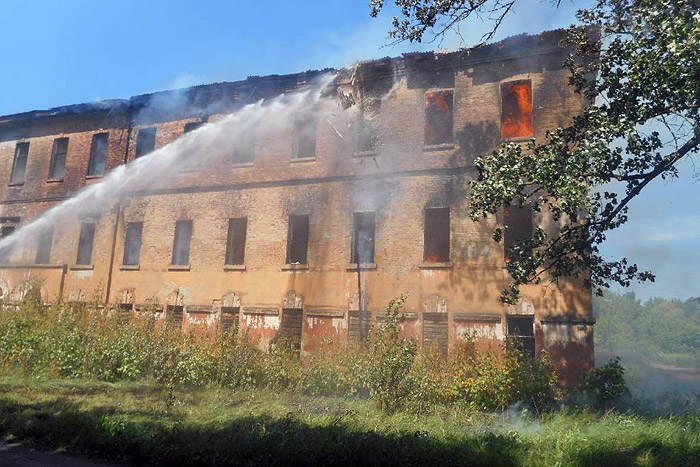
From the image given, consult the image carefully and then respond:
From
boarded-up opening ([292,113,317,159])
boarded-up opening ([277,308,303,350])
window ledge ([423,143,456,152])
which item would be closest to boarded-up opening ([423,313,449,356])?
boarded-up opening ([277,308,303,350])

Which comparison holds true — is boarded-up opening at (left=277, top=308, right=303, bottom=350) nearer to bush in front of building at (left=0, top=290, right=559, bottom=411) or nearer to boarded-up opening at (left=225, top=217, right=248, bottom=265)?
bush in front of building at (left=0, top=290, right=559, bottom=411)

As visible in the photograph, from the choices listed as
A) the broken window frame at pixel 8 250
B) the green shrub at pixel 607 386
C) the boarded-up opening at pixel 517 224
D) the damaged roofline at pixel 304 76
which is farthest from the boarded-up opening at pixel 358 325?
the broken window frame at pixel 8 250

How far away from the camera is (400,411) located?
9.40m

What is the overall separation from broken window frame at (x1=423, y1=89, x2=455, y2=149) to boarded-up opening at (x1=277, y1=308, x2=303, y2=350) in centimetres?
724

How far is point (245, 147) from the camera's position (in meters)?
18.9

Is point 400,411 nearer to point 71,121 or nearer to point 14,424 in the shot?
point 14,424

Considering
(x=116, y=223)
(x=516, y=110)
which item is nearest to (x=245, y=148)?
(x=116, y=223)

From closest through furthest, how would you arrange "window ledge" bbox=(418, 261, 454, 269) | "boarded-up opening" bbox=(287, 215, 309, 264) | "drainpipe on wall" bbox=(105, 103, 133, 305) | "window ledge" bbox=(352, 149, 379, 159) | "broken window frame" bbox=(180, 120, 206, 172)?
"window ledge" bbox=(418, 261, 454, 269) → "window ledge" bbox=(352, 149, 379, 159) → "boarded-up opening" bbox=(287, 215, 309, 264) → "broken window frame" bbox=(180, 120, 206, 172) → "drainpipe on wall" bbox=(105, 103, 133, 305)

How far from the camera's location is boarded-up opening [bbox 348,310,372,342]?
612 inches

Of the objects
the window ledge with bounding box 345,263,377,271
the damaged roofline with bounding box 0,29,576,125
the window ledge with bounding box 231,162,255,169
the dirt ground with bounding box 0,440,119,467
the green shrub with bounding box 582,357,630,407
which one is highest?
the damaged roofline with bounding box 0,29,576,125

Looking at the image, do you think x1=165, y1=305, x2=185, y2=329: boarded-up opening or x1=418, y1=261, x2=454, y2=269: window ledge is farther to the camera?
x1=165, y1=305, x2=185, y2=329: boarded-up opening

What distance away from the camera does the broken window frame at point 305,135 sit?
708 inches

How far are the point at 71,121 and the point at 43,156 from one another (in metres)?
2.21

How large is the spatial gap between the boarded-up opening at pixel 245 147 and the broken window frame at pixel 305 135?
180cm
